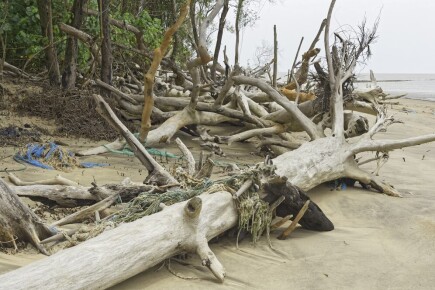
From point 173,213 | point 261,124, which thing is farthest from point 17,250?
point 261,124

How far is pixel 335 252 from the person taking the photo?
163 inches

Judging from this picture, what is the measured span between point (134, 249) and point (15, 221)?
33.9 inches

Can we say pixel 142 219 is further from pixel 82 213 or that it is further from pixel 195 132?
pixel 195 132

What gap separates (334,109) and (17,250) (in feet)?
14.1

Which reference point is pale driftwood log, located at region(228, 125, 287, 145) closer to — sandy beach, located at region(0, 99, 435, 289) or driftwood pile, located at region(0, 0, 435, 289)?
driftwood pile, located at region(0, 0, 435, 289)

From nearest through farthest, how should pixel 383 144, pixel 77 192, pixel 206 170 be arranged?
pixel 77 192 < pixel 206 170 < pixel 383 144

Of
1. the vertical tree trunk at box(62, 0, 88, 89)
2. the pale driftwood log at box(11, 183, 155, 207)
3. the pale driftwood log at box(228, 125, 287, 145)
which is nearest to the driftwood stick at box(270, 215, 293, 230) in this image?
the pale driftwood log at box(11, 183, 155, 207)

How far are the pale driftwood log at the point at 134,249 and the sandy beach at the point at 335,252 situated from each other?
16 centimetres

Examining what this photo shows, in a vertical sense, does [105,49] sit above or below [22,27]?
below

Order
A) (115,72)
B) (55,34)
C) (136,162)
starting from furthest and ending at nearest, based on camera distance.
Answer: (115,72) < (55,34) < (136,162)

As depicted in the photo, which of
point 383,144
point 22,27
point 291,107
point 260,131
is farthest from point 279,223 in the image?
point 22,27

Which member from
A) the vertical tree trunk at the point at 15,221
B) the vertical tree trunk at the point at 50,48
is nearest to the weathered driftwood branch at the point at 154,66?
the vertical tree trunk at the point at 15,221

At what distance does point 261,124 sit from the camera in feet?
26.7

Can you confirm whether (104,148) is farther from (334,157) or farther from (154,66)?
(334,157)
